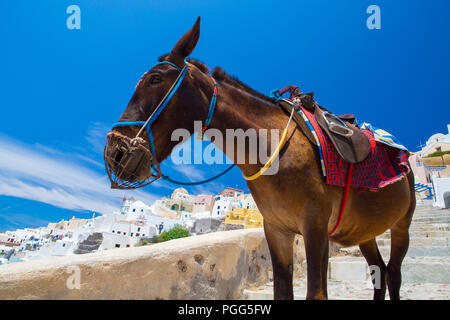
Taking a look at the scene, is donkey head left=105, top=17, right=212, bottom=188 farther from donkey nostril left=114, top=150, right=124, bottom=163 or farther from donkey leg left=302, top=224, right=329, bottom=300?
donkey leg left=302, top=224, right=329, bottom=300

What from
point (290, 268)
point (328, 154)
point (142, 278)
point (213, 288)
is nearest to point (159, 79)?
point (328, 154)

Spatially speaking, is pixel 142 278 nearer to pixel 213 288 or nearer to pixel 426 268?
pixel 213 288

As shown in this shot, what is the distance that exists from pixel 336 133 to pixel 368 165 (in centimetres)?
37

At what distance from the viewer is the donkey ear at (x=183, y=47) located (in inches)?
77.6

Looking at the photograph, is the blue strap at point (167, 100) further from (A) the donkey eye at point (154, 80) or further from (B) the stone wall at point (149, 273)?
(B) the stone wall at point (149, 273)

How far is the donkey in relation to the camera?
1.73m

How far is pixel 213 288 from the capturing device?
347cm

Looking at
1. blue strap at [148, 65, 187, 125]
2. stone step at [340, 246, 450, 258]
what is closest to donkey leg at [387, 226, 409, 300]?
blue strap at [148, 65, 187, 125]

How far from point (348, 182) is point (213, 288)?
2.41 meters

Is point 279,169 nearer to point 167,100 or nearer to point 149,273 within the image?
point 167,100

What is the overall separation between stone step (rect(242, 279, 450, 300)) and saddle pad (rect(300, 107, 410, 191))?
225 centimetres

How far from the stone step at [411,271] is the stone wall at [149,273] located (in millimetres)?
2137

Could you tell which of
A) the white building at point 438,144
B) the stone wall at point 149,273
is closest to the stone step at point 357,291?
the stone wall at point 149,273

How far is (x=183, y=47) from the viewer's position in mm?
2002
